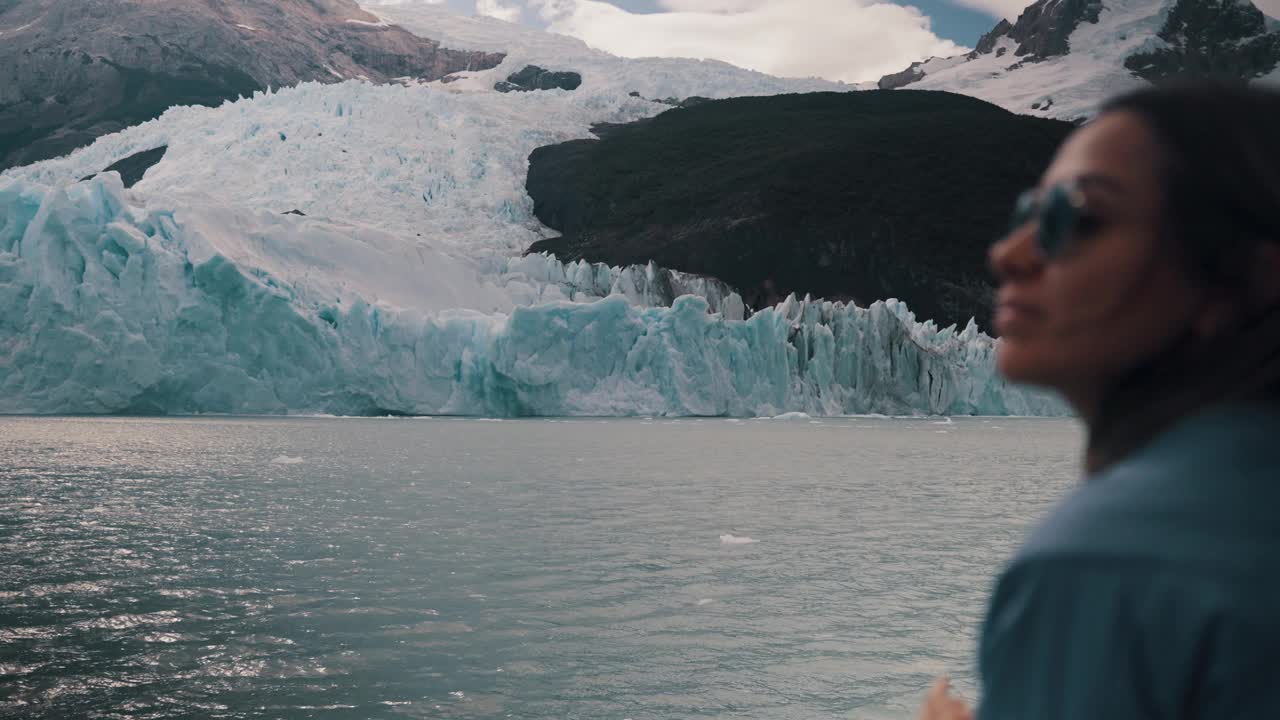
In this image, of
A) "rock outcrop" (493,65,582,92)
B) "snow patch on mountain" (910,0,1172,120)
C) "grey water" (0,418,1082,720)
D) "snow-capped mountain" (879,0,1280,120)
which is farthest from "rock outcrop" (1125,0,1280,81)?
"grey water" (0,418,1082,720)

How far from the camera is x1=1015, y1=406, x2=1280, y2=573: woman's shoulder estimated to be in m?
0.63

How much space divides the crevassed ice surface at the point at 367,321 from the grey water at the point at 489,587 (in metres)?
11.9

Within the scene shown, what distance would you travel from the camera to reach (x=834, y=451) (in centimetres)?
2359

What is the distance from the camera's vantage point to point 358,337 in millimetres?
31781

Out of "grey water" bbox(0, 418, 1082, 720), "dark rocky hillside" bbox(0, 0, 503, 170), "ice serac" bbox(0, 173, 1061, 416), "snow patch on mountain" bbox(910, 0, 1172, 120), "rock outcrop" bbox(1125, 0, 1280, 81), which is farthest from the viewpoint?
"rock outcrop" bbox(1125, 0, 1280, 81)

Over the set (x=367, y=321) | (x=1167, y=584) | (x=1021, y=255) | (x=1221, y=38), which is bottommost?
(x=1167, y=584)

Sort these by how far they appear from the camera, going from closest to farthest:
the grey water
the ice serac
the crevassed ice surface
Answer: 1. the grey water
2. the ice serac
3. the crevassed ice surface

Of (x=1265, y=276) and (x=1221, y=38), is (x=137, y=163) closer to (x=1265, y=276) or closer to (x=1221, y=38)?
(x=1265, y=276)

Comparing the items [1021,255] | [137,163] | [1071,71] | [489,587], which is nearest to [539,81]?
[137,163]

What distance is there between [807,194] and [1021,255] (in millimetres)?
74419

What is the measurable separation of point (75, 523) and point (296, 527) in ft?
7.17

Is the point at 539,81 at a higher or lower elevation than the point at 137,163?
higher

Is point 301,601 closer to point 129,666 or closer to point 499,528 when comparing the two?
point 129,666

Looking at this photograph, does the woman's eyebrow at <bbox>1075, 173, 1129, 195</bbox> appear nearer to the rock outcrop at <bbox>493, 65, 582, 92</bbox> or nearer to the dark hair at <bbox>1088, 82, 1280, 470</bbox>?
the dark hair at <bbox>1088, 82, 1280, 470</bbox>
